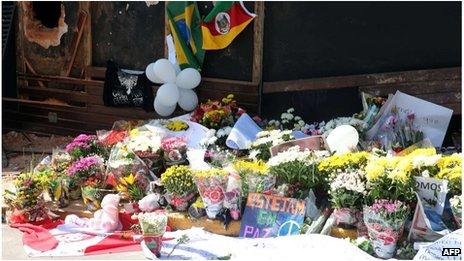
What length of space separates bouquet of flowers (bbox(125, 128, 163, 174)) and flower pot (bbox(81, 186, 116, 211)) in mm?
595

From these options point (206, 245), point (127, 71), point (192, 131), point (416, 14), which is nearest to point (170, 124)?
point (192, 131)

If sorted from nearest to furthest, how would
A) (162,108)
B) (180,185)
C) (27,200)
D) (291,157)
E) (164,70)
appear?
(291,157) → (180,185) → (27,200) → (164,70) → (162,108)

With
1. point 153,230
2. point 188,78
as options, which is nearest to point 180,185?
point 153,230

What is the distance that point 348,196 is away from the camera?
6117mm

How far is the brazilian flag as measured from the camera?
9.70m

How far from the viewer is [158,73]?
31.1 ft

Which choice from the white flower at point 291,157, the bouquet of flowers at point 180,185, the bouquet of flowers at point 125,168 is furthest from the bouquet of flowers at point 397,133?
the bouquet of flowers at point 125,168

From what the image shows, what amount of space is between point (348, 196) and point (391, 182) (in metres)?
0.44

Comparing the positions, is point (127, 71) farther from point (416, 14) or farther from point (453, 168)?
point (453, 168)

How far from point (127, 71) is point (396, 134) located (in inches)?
187

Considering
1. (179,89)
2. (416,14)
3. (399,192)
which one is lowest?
(399,192)

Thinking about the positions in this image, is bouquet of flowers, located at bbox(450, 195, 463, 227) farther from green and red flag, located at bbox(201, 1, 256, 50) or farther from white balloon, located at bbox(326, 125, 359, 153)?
green and red flag, located at bbox(201, 1, 256, 50)

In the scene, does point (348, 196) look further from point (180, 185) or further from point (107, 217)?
point (107, 217)

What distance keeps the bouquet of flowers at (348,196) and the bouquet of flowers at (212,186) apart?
1164 mm
